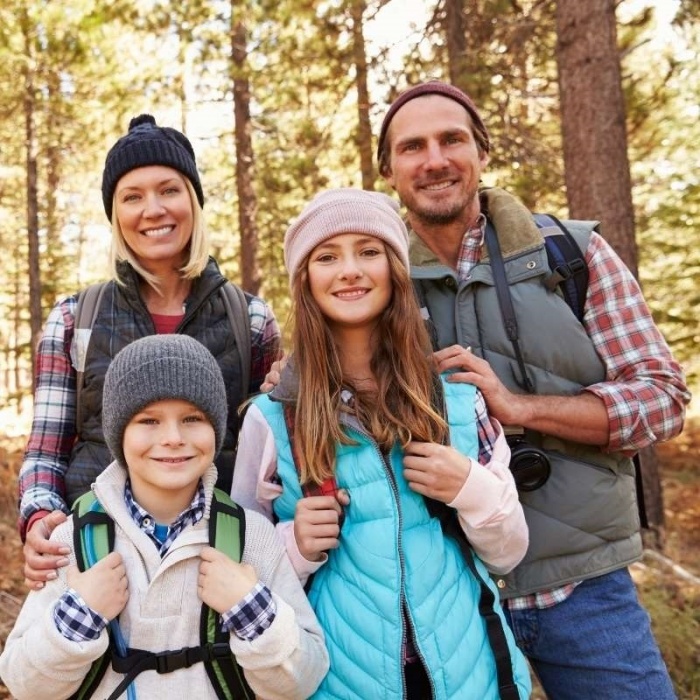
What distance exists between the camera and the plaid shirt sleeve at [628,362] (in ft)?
8.73

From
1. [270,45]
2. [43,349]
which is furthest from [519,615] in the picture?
[270,45]

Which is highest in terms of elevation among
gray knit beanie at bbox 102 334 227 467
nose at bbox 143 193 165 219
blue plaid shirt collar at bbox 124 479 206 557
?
nose at bbox 143 193 165 219

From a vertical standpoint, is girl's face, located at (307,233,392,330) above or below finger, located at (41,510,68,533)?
above

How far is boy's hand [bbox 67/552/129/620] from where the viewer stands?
212 cm

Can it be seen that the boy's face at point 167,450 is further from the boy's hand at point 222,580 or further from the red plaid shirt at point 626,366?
the red plaid shirt at point 626,366

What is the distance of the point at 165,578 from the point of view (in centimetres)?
225

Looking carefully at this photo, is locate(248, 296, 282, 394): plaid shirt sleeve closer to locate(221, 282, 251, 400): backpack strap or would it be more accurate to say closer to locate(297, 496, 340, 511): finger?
locate(221, 282, 251, 400): backpack strap

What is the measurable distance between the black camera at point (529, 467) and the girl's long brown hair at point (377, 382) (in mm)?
369

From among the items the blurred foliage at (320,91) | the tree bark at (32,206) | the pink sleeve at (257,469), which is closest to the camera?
the pink sleeve at (257,469)

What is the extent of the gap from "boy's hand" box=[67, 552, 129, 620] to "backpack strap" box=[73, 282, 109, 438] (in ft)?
3.17

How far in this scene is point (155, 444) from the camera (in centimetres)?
233

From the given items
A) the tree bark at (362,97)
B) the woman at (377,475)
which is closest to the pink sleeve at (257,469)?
the woman at (377,475)

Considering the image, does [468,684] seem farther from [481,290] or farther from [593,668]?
[481,290]

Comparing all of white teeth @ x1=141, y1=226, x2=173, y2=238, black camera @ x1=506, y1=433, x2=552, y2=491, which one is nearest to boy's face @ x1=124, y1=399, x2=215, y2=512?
white teeth @ x1=141, y1=226, x2=173, y2=238
